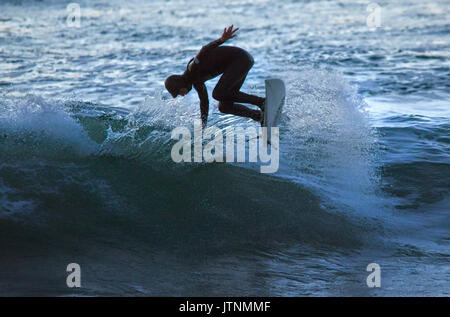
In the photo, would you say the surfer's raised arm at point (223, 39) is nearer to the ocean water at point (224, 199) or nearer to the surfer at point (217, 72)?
the surfer at point (217, 72)

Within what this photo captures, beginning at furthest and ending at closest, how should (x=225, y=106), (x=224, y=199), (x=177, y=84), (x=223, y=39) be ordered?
(x=225, y=106) → (x=224, y=199) → (x=177, y=84) → (x=223, y=39)

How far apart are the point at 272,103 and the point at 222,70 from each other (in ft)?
2.37

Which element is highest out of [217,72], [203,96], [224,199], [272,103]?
[217,72]

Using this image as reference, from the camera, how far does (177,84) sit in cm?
636

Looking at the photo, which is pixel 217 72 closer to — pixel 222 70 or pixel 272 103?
pixel 222 70

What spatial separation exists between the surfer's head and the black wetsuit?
2.9 inches

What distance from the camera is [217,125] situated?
7.91m

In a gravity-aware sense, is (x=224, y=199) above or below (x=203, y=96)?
below

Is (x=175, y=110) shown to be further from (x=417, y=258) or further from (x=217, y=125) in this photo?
(x=417, y=258)

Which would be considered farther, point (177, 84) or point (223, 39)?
point (177, 84)

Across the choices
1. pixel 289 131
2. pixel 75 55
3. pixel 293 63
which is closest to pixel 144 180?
pixel 289 131

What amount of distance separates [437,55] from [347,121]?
7.96 metres

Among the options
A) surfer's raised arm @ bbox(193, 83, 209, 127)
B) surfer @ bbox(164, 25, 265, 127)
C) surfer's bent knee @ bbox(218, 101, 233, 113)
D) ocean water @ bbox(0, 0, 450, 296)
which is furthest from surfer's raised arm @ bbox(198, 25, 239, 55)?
ocean water @ bbox(0, 0, 450, 296)

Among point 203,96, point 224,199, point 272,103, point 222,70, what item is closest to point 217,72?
point 222,70
